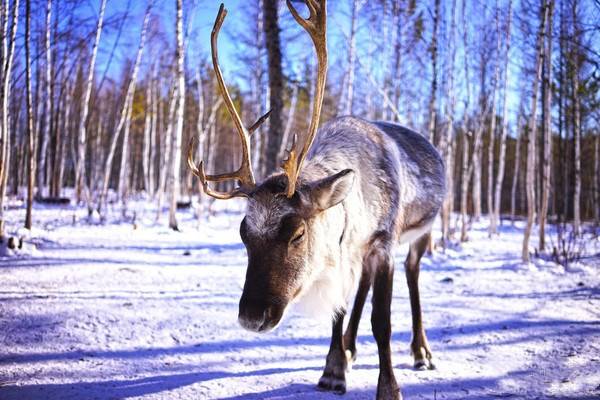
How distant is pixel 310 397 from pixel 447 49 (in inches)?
441

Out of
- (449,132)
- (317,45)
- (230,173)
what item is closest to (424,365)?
(230,173)

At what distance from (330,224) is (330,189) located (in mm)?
296

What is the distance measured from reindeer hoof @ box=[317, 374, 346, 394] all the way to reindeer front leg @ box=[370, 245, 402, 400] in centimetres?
26

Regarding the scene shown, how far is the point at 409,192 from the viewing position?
327 cm

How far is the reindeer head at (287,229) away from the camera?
2018mm

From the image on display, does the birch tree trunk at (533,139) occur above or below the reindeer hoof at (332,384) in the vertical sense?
above

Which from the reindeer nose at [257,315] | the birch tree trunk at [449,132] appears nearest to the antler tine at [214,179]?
the reindeer nose at [257,315]

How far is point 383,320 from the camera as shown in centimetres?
254

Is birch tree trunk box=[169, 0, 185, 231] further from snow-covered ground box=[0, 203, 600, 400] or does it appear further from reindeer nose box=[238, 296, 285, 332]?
reindeer nose box=[238, 296, 285, 332]

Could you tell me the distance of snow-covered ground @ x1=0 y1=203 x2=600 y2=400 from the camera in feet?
8.10

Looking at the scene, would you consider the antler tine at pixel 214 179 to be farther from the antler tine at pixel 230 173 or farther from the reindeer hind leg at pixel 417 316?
the reindeer hind leg at pixel 417 316

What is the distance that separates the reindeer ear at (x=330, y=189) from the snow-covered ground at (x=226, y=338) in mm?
1249

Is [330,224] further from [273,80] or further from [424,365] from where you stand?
[273,80]

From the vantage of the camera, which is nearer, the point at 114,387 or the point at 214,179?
the point at 114,387
